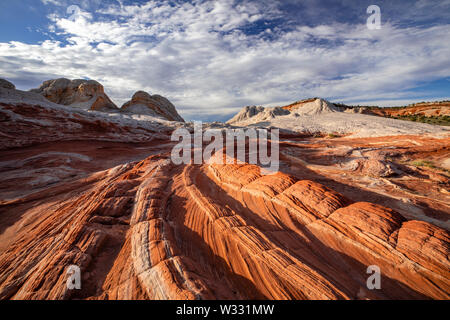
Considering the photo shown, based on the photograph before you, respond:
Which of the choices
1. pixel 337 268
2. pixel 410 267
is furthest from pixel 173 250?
pixel 410 267

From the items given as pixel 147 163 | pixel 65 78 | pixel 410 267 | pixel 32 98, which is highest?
pixel 65 78

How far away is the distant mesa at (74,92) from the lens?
89.4 feet

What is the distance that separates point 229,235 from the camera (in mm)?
2977

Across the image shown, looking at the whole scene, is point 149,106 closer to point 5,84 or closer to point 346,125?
point 5,84

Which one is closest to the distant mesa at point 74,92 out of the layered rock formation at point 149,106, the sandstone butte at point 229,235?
the layered rock formation at point 149,106

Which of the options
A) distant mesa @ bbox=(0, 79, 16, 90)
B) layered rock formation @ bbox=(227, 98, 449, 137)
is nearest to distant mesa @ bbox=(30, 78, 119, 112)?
distant mesa @ bbox=(0, 79, 16, 90)

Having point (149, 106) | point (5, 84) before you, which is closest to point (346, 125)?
point (149, 106)

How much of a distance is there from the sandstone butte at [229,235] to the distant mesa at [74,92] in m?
26.8

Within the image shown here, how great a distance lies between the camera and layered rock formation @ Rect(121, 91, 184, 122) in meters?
29.7

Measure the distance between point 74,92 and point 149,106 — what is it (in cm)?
1068

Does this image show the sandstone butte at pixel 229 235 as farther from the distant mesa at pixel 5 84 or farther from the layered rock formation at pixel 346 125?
the distant mesa at pixel 5 84

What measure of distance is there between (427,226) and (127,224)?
480 centimetres
